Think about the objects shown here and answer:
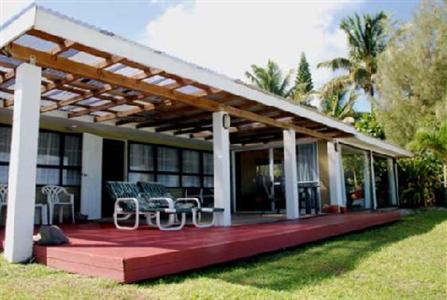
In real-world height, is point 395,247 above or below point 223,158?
below

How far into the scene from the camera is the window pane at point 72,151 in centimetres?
931

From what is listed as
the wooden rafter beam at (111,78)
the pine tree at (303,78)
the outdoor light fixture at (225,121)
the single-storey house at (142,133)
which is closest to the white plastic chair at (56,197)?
the single-storey house at (142,133)

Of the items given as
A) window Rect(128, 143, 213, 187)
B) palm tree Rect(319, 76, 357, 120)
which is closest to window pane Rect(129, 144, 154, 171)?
window Rect(128, 143, 213, 187)

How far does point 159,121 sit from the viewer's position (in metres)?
9.29

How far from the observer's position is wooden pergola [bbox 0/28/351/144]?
191 inches

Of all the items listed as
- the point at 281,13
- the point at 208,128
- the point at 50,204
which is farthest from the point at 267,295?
the point at 281,13

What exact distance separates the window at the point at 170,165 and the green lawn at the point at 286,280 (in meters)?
5.90

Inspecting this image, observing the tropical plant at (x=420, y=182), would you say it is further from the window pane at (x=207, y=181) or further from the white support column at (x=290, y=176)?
the white support column at (x=290, y=176)

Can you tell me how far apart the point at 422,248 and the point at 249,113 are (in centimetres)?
400

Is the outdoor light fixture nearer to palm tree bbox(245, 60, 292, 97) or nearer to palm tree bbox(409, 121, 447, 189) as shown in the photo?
palm tree bbox(409, 121, 447, 189)

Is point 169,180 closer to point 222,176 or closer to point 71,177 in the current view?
point 71,177

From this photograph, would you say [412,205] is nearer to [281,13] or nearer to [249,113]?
[281,13]

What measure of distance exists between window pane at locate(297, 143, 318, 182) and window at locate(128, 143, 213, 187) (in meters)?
3.03

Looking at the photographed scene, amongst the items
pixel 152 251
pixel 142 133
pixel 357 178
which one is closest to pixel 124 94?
pixel 152 251
